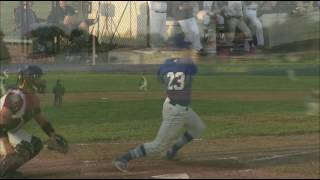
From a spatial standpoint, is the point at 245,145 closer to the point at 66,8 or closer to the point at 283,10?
the point at 283,10

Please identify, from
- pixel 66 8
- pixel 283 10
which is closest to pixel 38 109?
pixel 66 8

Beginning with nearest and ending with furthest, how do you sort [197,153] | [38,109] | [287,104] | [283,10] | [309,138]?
[283,10] → [38,109] → [197,153] → [309,138] → [287,104]

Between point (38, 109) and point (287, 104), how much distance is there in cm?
415

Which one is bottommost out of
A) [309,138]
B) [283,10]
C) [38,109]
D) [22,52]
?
[309,138]

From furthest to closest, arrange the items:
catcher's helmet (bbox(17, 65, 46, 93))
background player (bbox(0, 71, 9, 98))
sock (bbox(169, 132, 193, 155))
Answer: background player (bbox(0, 71, 9, 98))
sock (bbox(169, 132, 193, 155))
catcher's helmet (bbox(17, 65, 46, 93))

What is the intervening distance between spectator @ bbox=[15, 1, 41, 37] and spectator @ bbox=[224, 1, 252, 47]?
5.72 ft

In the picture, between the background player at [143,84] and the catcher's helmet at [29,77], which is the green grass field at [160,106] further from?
the catcher's helmet at [29,77]

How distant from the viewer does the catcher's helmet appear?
20.1 ft

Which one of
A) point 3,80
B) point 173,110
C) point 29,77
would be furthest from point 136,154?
point 3,80

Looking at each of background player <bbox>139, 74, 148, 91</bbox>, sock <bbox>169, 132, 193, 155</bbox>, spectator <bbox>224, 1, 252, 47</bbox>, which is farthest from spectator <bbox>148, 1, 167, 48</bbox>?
sock <bbox>169, 132, 193, 155</bbox>

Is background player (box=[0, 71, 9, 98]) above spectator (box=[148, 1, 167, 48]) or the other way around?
the other way around

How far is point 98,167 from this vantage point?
655 cm

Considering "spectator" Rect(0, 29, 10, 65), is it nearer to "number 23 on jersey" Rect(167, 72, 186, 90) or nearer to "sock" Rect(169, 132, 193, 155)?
"number 23 on jersey" Rect(167, 72, 186, 90)

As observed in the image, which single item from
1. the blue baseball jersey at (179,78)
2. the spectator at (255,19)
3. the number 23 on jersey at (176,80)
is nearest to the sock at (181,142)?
the blue baseball jersey at (179,78)
